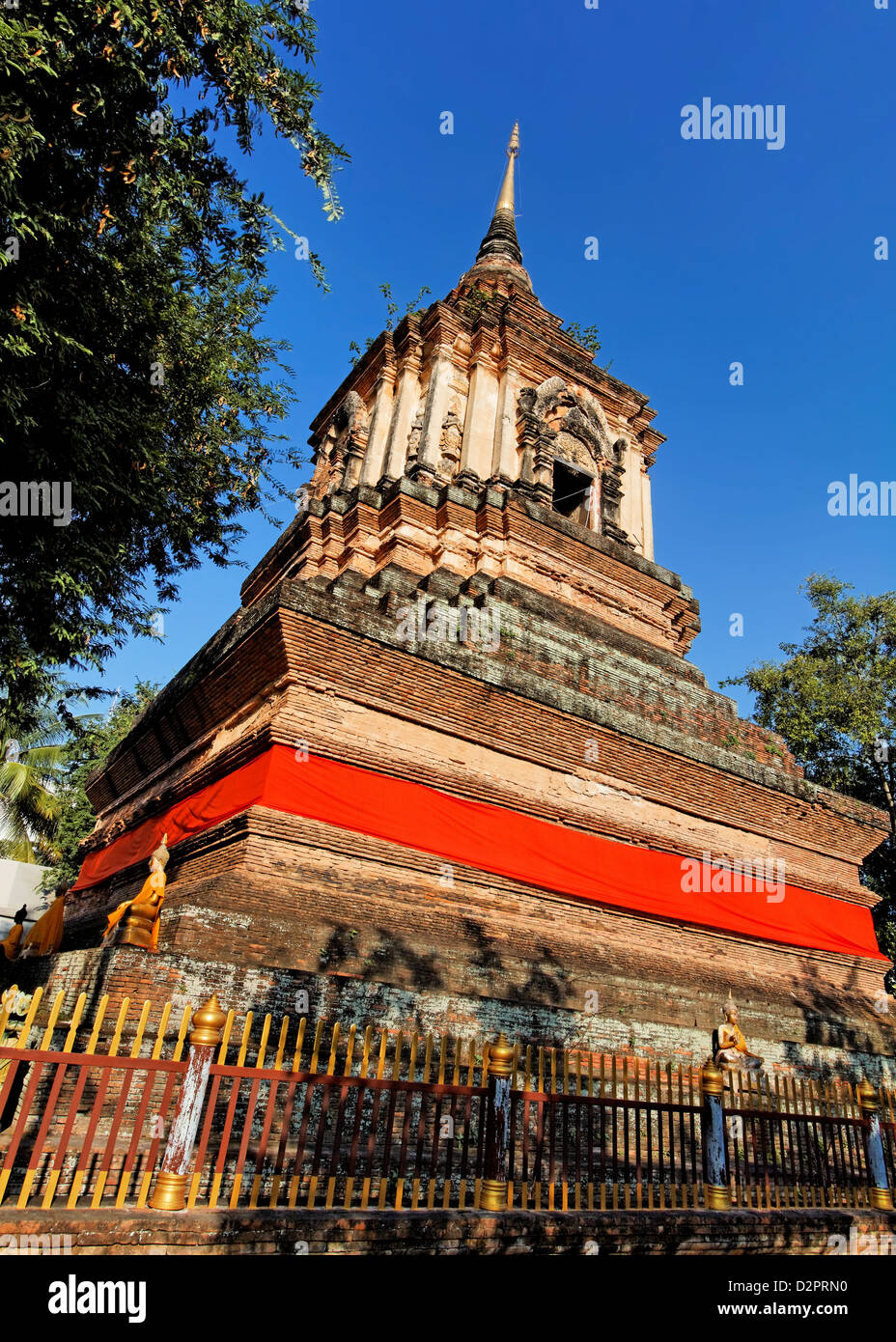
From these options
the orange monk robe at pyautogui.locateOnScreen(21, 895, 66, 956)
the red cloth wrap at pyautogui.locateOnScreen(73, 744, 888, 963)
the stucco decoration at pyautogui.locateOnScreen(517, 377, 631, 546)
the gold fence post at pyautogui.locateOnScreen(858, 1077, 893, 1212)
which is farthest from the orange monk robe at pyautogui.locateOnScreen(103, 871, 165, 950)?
the stucco decoration at pyautogui.locateOnScreen(517, 377, 631, 546)

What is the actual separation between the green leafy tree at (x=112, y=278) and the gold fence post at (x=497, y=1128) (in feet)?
18.3

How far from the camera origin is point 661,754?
10.5 meters

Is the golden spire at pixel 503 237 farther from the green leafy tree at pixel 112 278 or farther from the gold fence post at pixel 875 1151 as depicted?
the gold fence post at pixel 875 1151

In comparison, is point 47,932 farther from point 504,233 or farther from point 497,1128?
point 504,233

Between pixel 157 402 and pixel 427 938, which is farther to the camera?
pixel 157 402

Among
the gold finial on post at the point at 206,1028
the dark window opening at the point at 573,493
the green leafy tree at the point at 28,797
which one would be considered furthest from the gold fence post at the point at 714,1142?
the green leafy tree at the point at 28,797

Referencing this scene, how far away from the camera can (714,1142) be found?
5793 mm

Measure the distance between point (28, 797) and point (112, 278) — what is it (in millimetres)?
23075

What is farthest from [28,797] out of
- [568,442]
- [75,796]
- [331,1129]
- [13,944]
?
[331,1129]

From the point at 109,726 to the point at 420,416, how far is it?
1984 cm

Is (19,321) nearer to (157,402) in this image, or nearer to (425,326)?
(157,402)

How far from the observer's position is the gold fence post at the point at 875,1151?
670 centimetres
